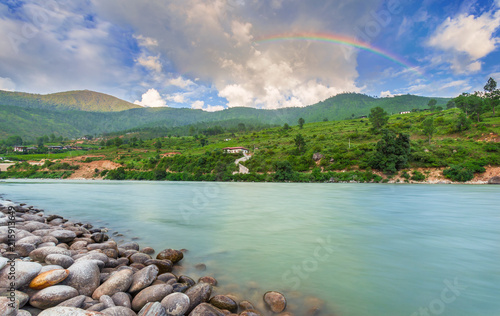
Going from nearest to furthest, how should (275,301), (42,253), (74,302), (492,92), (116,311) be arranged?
(116,311) → (74,302) → (275,301) → (42,253) → (492,92)

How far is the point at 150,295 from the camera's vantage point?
4398 mm

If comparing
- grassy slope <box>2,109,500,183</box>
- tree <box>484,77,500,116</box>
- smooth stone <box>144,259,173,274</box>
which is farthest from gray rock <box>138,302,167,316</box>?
tree <box>484,77,500,116</box>

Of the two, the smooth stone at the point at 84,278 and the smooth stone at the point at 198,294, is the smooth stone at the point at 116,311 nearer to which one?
the smooth stone at the point at 198,294

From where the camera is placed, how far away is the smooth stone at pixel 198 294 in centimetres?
452

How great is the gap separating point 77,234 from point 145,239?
2.35m

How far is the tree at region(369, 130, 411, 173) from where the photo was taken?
5231cm

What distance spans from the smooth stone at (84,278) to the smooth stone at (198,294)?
176 centimetres

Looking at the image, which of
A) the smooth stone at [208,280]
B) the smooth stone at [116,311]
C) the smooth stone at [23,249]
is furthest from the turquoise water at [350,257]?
the smooth stone at [23,249]

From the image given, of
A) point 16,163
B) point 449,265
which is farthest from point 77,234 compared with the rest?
point 16,163

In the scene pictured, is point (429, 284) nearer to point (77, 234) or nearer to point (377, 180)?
point (77, 234)

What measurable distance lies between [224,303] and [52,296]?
280 centimetres

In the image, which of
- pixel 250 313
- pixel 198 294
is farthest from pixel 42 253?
pixel 250 313

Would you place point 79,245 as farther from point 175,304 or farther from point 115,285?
point 175,304

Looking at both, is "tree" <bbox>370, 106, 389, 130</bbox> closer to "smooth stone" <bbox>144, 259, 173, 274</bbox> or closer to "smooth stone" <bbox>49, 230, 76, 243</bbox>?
"smooth stone" <bbox>144, 259, 173, 274</bbox>
